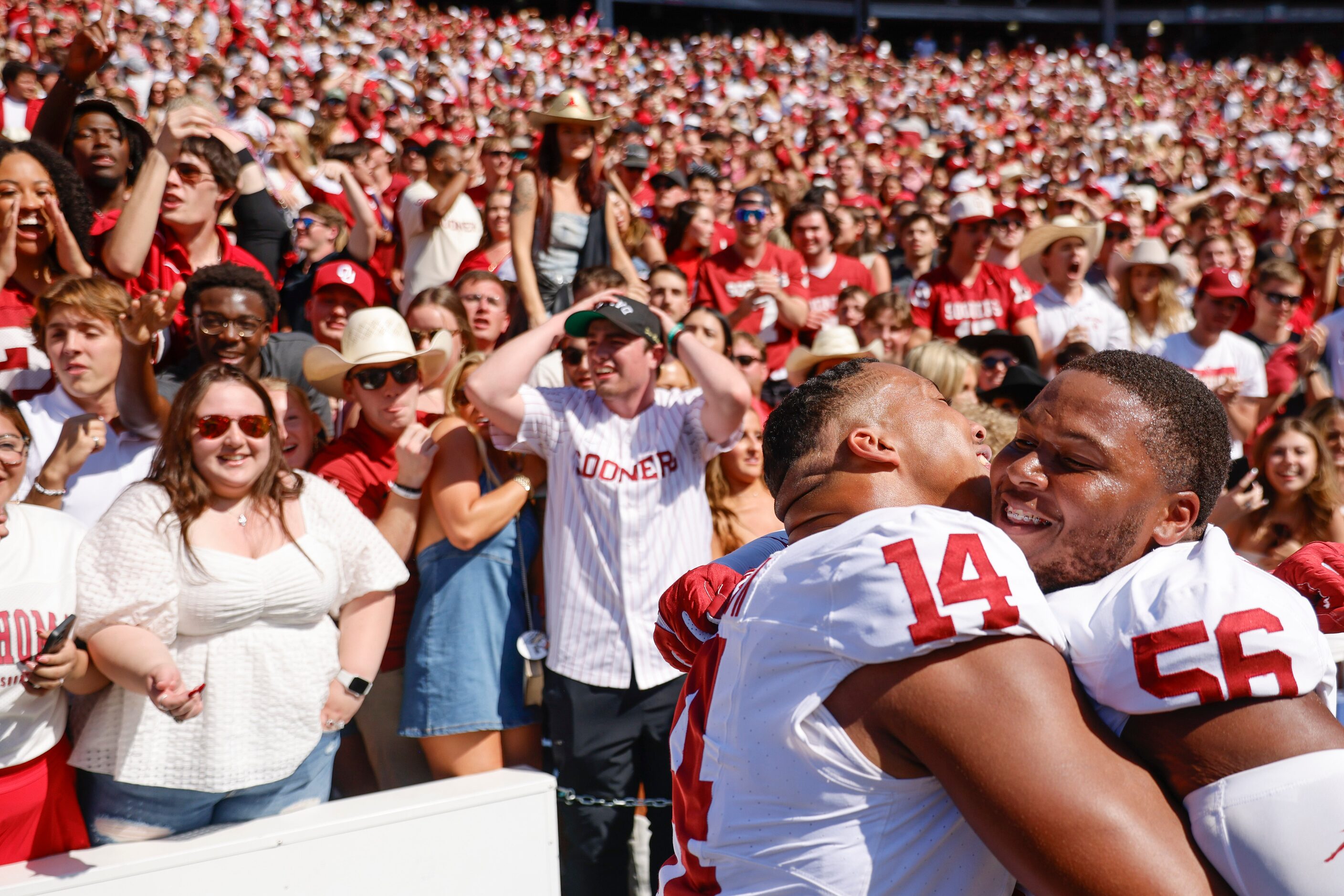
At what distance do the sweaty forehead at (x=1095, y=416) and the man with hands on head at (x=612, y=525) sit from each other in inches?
89.6

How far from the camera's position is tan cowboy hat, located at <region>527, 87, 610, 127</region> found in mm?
5617

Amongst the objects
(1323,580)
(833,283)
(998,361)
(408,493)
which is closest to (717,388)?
(408,493)

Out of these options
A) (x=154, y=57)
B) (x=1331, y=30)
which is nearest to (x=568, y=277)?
(x=154, y=57)

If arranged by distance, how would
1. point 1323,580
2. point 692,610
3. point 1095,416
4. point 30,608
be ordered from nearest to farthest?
1. point 1095,416
2. point 1323,580
3. point 692,610
4. point 30,608

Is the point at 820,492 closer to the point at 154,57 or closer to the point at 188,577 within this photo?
the point at 188,577

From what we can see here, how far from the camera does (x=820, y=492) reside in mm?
1579

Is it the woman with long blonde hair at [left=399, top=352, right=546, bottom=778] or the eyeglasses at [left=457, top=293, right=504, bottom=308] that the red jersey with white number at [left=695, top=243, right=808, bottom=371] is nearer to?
the eyeglasses at [left=457, top=293, right=504, bottom=308]

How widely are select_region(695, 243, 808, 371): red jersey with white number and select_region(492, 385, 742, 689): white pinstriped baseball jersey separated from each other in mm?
2473

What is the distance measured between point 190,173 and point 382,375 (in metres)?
1.52

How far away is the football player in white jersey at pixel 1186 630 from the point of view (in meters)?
1.15

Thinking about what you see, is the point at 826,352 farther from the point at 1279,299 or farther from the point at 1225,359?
the point at 1279,299

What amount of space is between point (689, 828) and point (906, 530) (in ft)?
1.73

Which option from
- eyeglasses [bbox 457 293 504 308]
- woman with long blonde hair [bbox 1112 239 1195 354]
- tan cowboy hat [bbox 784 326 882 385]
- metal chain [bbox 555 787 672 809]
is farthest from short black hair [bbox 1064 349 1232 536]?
woman with long blonde hair [bbox 1112 239 1195 354]

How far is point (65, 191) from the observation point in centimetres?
441
